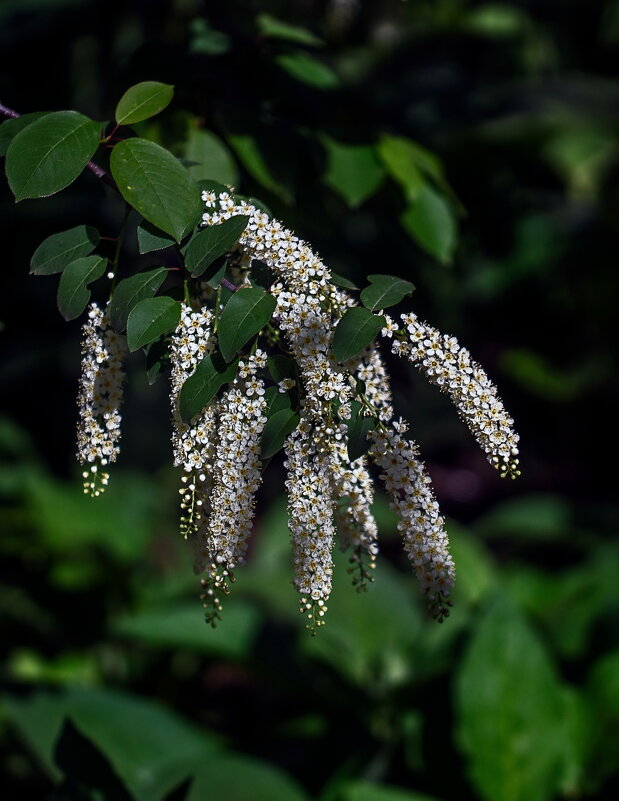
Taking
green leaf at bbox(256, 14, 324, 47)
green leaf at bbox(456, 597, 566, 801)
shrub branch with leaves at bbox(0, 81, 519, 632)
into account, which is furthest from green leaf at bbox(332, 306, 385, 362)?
green leaf at bbox(456, 597, 566, 801)

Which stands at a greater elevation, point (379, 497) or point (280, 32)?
point (280, 32)

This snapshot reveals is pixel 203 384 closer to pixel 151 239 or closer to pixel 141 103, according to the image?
pixel 151 239

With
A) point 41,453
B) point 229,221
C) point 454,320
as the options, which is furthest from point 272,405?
point 41,453

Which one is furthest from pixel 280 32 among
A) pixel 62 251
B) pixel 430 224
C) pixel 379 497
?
pixel 379 497

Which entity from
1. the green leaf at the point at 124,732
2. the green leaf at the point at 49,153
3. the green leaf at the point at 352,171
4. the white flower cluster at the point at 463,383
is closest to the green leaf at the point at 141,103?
the green leaf at the point at 49,153

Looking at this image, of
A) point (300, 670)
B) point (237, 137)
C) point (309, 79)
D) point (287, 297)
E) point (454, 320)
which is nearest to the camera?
point (287, 297)

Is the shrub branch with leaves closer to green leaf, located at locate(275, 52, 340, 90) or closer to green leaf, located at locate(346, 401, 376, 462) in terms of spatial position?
green leaf, located at locate(346, 401, 376, 462)

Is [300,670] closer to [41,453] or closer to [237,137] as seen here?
[237,137]
